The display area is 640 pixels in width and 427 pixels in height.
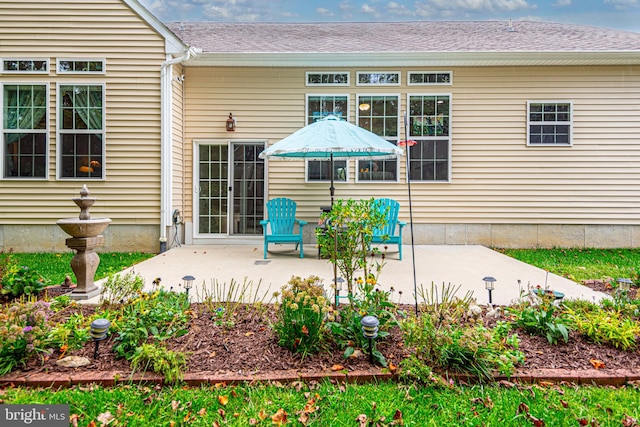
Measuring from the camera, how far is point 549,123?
7371mm

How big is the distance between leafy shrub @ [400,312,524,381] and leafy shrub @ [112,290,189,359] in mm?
1579

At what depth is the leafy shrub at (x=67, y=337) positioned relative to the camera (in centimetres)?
240

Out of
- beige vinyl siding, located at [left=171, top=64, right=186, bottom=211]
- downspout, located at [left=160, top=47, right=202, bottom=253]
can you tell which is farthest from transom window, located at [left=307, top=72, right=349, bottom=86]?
beige vinyl siding, located at [left=171, top=64, right=186, bottom=211]

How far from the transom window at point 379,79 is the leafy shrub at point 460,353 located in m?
6.07

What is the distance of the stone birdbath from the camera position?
3.57m

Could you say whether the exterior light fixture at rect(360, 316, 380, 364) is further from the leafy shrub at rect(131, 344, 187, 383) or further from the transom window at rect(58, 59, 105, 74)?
the transom window at rect(58, 59, 105, 74)

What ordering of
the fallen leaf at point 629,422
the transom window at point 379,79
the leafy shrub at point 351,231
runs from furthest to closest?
the transom window at point 379,79
the leafy shrub at point 351,231
the fallen leaf at point 629,422

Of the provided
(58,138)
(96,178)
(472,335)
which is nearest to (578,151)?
(472,335)

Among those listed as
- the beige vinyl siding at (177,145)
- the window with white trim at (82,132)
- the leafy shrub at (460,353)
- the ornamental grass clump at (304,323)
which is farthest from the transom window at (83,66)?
the leafy shrub at (460,353)

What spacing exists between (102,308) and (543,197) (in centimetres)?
766

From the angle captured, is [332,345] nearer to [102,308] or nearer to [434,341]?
[434,341]

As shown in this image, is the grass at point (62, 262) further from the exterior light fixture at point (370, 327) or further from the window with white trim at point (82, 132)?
the exterior light fixture at point (370, 327)

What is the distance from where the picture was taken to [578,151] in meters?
7.35

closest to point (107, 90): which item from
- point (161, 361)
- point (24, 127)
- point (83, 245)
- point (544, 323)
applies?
point (24, 127)
